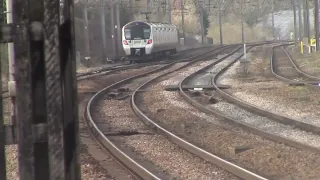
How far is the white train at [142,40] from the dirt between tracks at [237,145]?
22917mm

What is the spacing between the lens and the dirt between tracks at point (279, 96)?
13.6 m

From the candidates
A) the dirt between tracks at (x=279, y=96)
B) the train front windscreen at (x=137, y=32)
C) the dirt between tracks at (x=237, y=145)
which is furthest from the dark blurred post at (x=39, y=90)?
the train front windscreen at (x=137, y=32)

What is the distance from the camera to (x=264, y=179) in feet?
21.7

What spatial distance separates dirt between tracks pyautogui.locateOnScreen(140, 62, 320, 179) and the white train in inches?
902

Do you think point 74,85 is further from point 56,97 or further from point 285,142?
point 285,142

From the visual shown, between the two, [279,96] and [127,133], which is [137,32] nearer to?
[279,96]

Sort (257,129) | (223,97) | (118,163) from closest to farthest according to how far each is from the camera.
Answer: (118,163) → (257,129) → (223,97)

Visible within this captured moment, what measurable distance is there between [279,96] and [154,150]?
821cm

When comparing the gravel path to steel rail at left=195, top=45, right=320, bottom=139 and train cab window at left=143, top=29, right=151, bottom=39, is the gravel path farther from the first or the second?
train cab window at left=143, top=29, right=151, bottom=39

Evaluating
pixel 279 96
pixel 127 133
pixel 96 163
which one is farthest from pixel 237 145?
pixel 279 96

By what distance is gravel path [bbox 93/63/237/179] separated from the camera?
7844 millimetres

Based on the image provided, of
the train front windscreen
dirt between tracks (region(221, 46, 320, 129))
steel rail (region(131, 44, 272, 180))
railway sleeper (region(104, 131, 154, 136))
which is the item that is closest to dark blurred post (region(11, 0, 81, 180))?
steel rail (region(131, 44, 272, 180))

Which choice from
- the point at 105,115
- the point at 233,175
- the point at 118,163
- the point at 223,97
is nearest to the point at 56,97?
the point at 233,175

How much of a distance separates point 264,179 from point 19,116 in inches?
173
